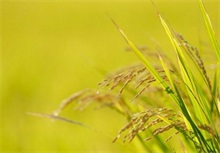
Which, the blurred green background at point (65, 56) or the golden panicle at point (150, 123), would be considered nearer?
the golden panicle at point (150, 123)

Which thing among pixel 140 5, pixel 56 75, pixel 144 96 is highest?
pixel 144 96

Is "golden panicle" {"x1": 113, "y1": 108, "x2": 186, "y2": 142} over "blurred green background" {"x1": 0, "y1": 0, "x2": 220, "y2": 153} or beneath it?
over

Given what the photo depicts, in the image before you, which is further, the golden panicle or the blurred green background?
the blurred green background

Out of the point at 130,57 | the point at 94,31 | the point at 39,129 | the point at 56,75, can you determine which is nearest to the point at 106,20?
the point at 94,31

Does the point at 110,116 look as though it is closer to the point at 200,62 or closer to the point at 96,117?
the point at 96,117

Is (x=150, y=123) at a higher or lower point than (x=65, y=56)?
higher

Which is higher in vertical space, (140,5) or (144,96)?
(144,96)

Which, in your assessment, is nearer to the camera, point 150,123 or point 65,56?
point 150,123

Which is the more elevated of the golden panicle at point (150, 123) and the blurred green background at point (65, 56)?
the golden panicle at point (150, 123)
